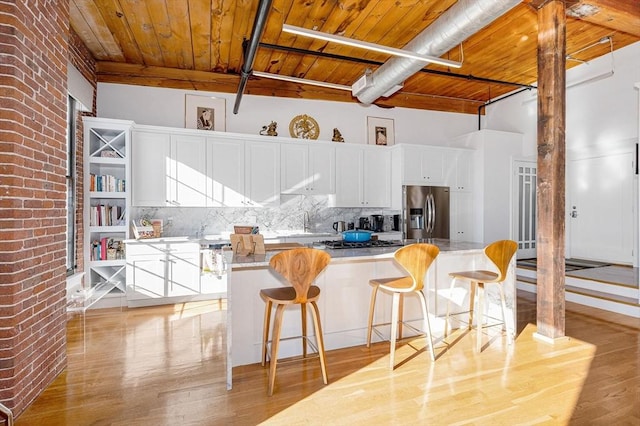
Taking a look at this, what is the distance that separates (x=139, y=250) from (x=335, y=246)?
9.20 ft

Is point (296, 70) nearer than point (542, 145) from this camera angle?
No

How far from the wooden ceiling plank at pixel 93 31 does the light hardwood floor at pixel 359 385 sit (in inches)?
135

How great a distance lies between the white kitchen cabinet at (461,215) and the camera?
6359 mm

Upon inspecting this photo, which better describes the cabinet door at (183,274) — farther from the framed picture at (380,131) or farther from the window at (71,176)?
the framed picture at (380,131)

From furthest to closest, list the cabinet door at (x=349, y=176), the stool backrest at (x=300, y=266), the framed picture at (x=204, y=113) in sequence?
1. the cabinet door at (x=349, y=176)
2. the framed picture at (x=204, y=113)
3. the stool backrest at (x=300, y=266)

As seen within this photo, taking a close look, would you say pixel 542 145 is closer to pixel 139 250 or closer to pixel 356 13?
pixel 356 13

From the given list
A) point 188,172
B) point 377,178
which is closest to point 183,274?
point 188,172

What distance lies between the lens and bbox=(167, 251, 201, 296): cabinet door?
15.4 feet

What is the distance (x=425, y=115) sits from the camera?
6.88 m

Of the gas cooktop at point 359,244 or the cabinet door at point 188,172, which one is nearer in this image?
the gas cooktop at point 359,244

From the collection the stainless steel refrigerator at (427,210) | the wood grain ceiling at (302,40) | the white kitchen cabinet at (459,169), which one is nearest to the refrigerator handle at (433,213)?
the stainless steel refrigerator at (427,210)

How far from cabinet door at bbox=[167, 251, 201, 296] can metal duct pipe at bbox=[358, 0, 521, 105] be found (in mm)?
3479

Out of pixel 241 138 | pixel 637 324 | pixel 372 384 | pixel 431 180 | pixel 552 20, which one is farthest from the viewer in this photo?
pixel 431 180

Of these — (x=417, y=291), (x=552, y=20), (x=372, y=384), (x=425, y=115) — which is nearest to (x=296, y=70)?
(x=425, y=115)
